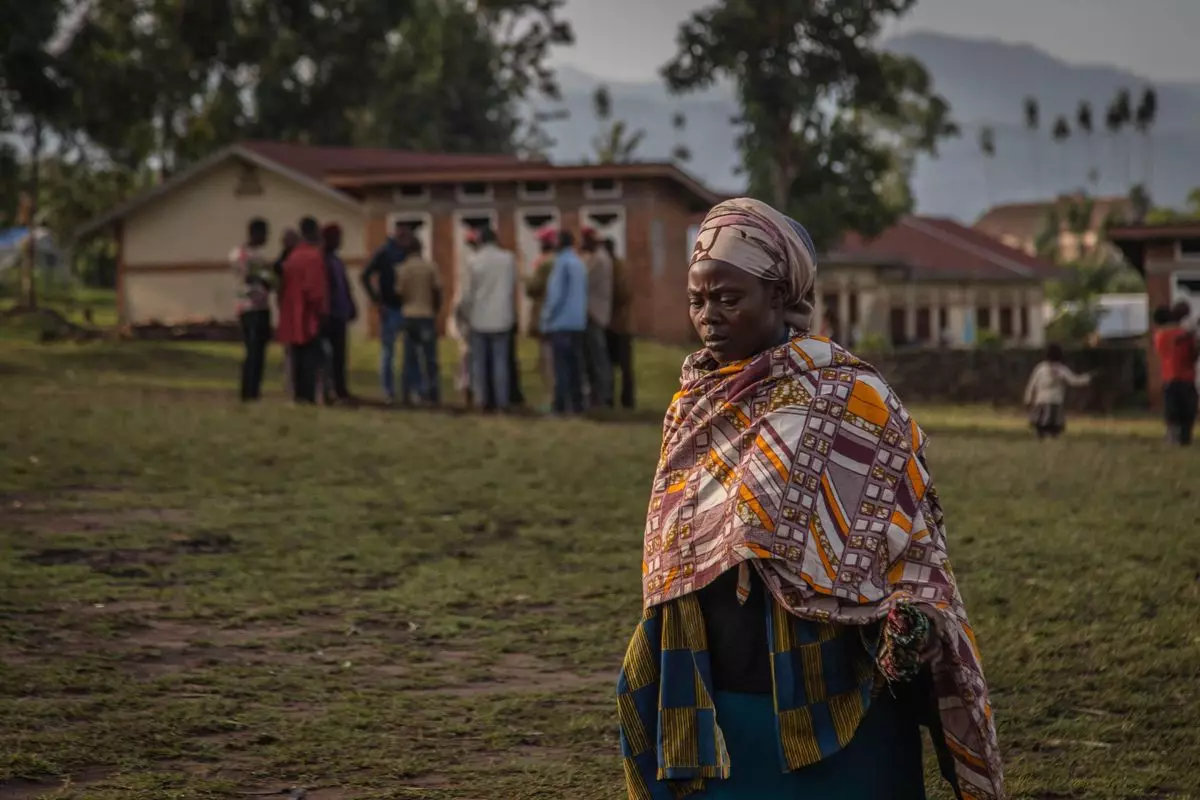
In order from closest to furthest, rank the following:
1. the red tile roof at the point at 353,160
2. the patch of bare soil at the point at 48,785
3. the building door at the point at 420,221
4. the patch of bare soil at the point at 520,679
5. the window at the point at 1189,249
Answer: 1. the patch of bare soil at the point at 48,785
2. the patch of bare soil at the point at 520,679
3. the window at the point at 1189,249
4. the building door at the point at 420,221
5. the red tile roof at the point at 353,160

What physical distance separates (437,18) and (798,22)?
1247 cm

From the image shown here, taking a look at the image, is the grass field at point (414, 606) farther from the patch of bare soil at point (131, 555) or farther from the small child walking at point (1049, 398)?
the small child walking at point (1049, 398)

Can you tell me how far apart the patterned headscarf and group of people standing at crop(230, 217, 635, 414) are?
12514 millimetres

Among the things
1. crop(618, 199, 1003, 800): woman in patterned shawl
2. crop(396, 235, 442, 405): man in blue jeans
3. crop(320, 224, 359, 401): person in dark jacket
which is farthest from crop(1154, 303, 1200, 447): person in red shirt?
crop(618, 199, 1003, 800): woman in patterned shawl

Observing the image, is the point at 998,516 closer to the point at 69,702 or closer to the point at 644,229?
the point at 69,702

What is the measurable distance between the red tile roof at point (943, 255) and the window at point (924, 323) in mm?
1166

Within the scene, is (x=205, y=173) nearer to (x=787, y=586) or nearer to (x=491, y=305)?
(x=491, y=305)

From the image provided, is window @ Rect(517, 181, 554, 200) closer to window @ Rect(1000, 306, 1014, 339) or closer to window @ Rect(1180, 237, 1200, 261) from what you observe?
window @ Rect(1180, 237, 1200, 261)

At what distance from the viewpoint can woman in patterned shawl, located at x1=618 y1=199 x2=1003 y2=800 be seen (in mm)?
3643

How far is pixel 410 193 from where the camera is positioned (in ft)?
121

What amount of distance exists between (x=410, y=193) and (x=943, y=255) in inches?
1067

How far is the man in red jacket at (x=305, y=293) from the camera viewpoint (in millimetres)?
16266

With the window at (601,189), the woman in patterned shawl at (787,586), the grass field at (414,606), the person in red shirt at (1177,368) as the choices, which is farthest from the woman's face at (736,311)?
the window at (601,189)

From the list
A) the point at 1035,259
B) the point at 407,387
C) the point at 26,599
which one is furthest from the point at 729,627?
the point at 1035,259
